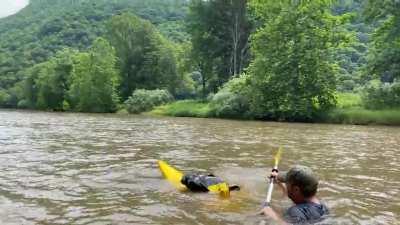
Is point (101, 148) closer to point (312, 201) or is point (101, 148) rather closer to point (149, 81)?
point (312, 201)

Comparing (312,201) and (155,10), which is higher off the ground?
(155,10)

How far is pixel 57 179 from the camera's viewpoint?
921cm

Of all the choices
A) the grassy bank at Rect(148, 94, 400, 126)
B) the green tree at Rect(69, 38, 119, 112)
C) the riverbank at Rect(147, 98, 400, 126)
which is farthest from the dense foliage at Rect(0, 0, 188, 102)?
the riverbank at Rect(147, 98, 400, 126)

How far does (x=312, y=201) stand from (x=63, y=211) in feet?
11.0

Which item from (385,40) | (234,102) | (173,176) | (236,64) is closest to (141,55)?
(236,64)

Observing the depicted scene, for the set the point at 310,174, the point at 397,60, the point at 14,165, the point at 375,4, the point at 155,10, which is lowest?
the point at 14,165

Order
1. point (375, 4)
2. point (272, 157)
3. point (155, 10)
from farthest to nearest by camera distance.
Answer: point (155, 10) < point (375, 4) < point (272, 157)

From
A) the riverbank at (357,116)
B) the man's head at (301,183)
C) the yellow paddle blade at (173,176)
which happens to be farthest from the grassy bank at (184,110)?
the man's head at (301,183)

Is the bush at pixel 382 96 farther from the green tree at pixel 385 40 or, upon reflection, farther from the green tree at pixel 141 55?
the green tree at pixel 141 55

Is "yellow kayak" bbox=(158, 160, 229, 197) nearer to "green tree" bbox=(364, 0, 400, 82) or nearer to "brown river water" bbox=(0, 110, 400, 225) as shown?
"brown river water" bbox=(0, 110, 400, 225)

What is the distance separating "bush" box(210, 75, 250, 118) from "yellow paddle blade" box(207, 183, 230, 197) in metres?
27.7

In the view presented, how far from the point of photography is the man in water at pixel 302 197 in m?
5.36

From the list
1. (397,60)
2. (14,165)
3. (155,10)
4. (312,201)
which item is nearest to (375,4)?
(397,60)

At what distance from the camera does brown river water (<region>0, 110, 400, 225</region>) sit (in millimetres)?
6684
